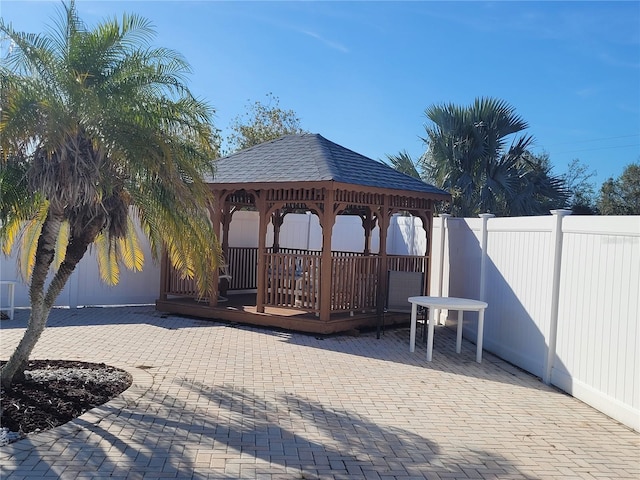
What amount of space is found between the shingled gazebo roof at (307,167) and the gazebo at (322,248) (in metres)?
0.02

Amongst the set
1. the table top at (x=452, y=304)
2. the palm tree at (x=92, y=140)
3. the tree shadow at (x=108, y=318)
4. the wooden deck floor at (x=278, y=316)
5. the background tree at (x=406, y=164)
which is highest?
the background tree at (x=406, y=164)

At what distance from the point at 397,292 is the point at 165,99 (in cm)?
527

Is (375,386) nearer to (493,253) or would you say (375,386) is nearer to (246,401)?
(246,401)

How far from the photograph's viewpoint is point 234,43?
10.0 m

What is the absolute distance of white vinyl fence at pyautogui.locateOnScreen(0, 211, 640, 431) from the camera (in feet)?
16.6

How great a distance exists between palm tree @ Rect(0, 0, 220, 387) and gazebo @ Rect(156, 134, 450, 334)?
10.7 feet

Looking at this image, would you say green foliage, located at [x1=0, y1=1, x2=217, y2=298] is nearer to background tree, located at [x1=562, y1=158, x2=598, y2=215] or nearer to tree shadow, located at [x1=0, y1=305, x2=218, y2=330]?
tree shadow, located at [x1=0, y1=305, x2=218, y2=330]

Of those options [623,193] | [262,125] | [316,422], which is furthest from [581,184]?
[316,422]

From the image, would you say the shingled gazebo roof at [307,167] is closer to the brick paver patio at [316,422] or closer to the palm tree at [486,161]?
the palm tree at [486,161]

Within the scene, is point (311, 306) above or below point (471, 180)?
below

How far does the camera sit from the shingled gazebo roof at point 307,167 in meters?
9.16

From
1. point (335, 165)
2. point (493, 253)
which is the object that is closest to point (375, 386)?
point (493, 253)

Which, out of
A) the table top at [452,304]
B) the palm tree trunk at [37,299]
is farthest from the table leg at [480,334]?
the palm tree trunk at [37,299]

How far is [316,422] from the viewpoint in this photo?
4.84 meters
